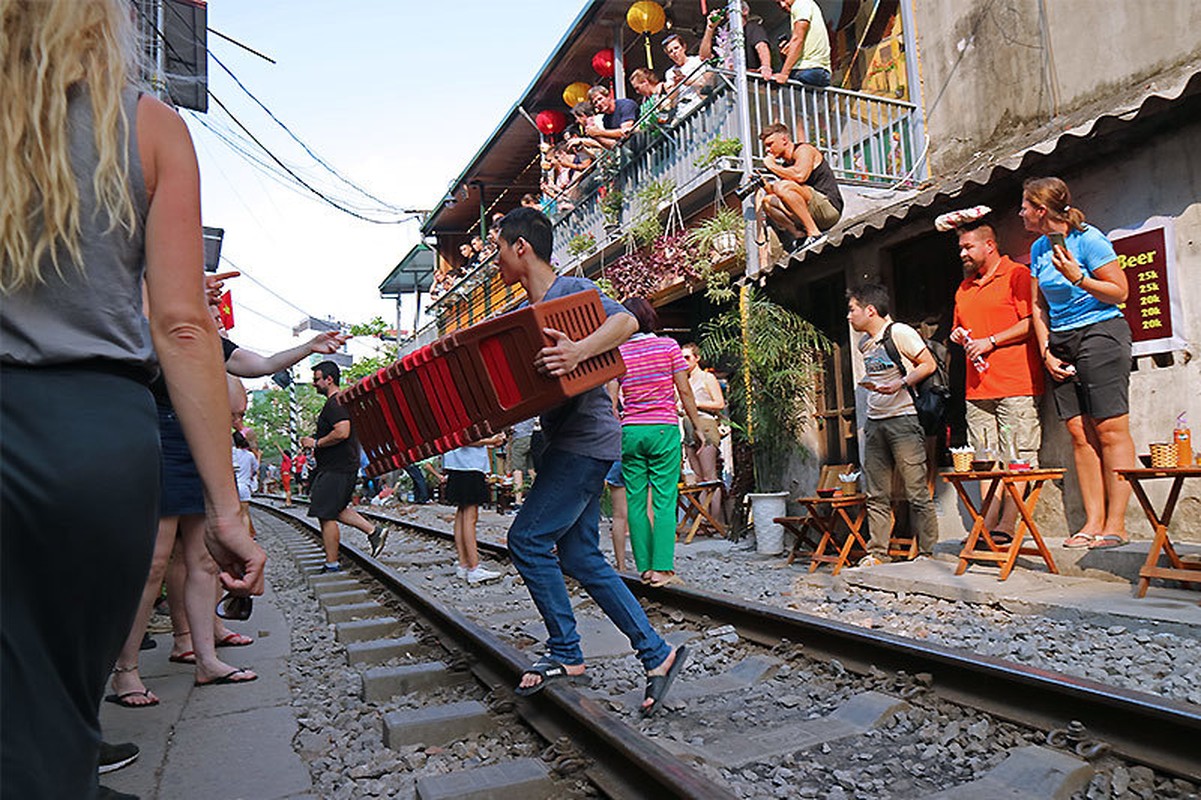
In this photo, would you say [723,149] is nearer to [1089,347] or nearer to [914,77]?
[914,77]

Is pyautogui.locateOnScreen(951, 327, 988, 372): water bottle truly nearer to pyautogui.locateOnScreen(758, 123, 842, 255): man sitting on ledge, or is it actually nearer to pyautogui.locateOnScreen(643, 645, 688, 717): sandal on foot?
pyautogui.locateOnScreen(758, 123, 842, 255): man sitting on ledge

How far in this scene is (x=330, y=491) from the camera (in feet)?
27.5

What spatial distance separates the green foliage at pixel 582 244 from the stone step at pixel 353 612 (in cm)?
1000

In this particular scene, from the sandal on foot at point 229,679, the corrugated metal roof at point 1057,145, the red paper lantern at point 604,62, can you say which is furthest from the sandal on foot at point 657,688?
the red paper lantern at point 604,62

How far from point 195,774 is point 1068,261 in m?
5.49

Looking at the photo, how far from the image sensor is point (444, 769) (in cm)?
306

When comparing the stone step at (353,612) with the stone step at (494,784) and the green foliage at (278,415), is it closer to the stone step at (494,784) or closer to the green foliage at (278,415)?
the stone step at (494,784)

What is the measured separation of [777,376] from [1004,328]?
9.35 feet

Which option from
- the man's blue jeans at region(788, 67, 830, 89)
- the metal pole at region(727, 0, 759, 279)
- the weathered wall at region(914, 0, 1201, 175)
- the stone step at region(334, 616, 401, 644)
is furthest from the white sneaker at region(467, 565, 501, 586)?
the man's blue jeans at region(788, 67, 830, 89)

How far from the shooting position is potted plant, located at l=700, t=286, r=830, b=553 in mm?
8914

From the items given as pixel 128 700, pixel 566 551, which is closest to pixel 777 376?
pixel 566 551

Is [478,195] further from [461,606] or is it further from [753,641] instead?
[753,641]

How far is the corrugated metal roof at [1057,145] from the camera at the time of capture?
5441mm

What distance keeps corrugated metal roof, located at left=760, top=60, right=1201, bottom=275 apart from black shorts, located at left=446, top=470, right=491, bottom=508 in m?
3.83
